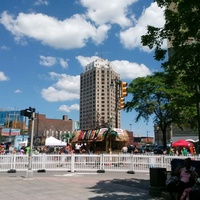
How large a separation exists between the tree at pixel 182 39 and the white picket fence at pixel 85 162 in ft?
27.7

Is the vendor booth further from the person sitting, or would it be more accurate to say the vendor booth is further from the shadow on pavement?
the person sitting

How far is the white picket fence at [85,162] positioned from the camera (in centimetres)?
1933

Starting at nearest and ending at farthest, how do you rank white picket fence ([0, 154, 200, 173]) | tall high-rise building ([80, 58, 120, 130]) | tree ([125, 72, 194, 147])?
1. white picket fence ([0, 154, 200, 173])
2. tree ([125, 72, 194, 147])
3. tall high-rise building ([80, 58, 120, 130])

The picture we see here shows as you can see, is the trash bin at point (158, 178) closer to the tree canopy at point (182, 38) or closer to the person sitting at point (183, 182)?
the person sitting at point (183, 182)

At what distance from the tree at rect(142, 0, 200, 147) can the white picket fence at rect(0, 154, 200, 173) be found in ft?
27.7

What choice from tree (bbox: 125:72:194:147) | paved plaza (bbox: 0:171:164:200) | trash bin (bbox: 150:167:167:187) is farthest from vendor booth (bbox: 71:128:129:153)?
trash bin (bbox: 150:167:167:187)

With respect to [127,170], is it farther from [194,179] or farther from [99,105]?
[99,105]

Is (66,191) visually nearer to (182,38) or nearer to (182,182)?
(182,182)

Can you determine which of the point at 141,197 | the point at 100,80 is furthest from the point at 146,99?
the point at 100,80

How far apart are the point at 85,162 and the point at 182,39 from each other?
11.7m

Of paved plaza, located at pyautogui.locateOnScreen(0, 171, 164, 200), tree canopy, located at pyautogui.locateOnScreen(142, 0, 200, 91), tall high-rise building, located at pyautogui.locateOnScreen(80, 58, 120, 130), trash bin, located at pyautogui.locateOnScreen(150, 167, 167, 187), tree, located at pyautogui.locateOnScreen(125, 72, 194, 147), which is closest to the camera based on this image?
tree canopy, located at pyautogui.locateOnScreen(142, 0, 200, 91)

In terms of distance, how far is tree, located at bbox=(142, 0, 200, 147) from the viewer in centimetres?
964

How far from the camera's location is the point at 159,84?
119 feet

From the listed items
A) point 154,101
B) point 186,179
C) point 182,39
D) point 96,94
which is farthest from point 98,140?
point 96,94
